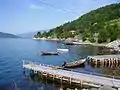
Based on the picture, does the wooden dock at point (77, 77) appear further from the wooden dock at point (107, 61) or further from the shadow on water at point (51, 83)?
the wooden dock at point (107, 61)

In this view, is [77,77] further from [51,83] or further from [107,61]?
[107,61]

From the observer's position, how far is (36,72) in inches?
2437

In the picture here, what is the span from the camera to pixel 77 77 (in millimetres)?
50250

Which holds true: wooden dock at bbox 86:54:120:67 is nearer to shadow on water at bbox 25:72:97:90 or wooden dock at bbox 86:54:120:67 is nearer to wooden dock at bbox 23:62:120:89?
wooden dock at bbox 23:62:120:89

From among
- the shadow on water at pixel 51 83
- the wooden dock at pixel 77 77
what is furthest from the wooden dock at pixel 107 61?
the shadow on water at pixel 51 83

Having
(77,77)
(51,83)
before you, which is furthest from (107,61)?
(77,77)

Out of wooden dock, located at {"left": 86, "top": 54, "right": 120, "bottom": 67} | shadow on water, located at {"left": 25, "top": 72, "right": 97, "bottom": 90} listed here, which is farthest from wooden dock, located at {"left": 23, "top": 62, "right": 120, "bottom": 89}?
wooden dock, located at {"left": 86, "top": 54, "right": 120, "bottom": 67}

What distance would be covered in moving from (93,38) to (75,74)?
486 ft

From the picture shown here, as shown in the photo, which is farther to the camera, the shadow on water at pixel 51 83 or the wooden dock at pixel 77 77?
the shadow on water at pixel 51 83

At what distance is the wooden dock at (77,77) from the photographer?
45566 millimetres

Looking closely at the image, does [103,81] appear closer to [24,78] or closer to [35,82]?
[35,82]

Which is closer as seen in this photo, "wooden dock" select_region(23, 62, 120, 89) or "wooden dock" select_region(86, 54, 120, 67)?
"wooden dock" select_region(23, 62, 120, 89)

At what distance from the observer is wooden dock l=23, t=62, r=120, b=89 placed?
4557 centimetres

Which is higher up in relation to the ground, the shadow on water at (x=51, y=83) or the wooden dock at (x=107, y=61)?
the wooden dock at (x=107, y=61)
